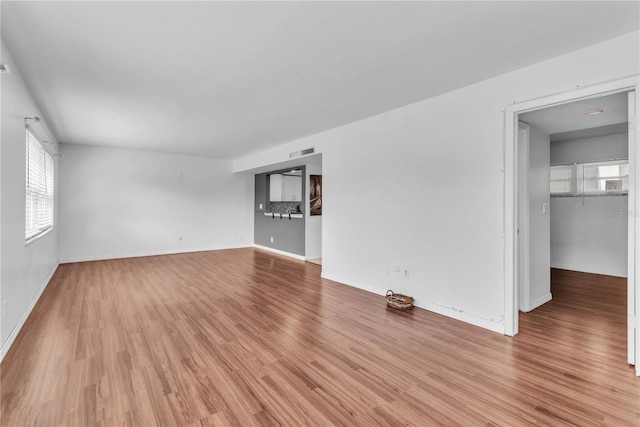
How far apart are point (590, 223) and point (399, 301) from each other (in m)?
4.38

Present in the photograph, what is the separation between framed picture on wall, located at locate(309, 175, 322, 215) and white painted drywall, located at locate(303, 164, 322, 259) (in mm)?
93

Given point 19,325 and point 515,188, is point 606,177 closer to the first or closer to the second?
point 515,188

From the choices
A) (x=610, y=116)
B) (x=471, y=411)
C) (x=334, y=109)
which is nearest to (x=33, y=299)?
(x=334, y=109)

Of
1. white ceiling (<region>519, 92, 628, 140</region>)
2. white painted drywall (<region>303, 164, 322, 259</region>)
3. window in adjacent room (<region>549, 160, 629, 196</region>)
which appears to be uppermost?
white ceiling (<region>519, 92, 628, 140</region>)

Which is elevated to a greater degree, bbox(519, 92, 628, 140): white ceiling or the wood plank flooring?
bbox(519, 92, 628, 140): white ceiling

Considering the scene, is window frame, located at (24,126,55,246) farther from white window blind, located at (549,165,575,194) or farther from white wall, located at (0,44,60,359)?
white window blind, located at (549,165,575,194)

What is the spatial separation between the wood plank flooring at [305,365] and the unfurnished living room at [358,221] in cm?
2

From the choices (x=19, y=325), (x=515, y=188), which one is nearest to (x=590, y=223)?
(x=515, y=188)

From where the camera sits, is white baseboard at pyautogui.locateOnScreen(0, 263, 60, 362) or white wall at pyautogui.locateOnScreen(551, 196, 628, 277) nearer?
white baseboard at pyautogui.locateOnScreen(0, 263, 60, 362)

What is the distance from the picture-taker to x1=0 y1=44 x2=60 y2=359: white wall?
2443 millimetres

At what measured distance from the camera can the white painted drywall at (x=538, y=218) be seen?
12.0ft

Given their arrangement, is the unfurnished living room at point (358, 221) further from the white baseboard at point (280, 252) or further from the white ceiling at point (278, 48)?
the white baseboard at point (280, 252)

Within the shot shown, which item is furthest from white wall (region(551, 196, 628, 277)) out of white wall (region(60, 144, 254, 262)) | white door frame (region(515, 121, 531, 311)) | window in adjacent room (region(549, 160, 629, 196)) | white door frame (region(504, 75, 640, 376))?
white wall (region(60, 144, 254, 262))

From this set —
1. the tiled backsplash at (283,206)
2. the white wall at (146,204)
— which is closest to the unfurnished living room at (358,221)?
the white wall at (146,204)
